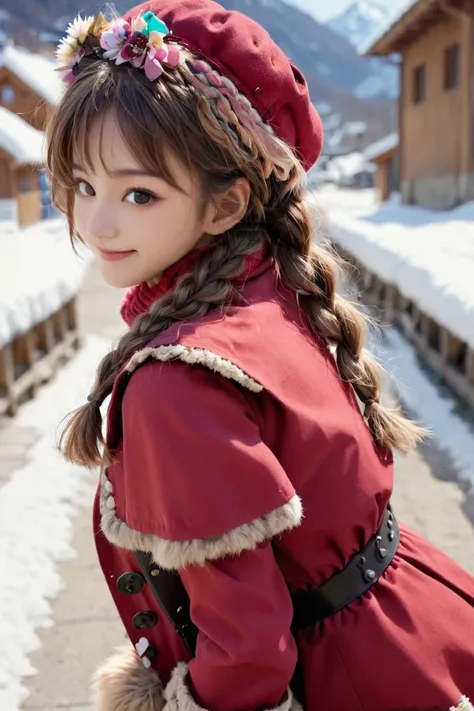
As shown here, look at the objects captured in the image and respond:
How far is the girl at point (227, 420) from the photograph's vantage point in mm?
1023

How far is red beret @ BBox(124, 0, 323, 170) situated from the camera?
1.20 m

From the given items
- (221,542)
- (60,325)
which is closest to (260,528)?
(221,542)

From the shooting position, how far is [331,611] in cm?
119

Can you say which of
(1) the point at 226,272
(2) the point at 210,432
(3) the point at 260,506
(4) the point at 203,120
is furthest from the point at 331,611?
(4) the point at 203,120

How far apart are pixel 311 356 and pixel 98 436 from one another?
0.35 metres

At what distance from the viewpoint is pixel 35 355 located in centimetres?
583

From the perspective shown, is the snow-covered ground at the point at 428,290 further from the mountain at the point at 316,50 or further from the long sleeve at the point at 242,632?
the mountain at the point at 316,50

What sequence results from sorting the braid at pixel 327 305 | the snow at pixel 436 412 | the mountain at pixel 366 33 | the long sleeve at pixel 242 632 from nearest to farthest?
the long sleeve at pixel 242 632 < the braid at pixel 327 305 < the snow at pixel 436 412 < the mountain at pixel 366 33

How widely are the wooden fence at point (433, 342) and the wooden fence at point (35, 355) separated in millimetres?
2320

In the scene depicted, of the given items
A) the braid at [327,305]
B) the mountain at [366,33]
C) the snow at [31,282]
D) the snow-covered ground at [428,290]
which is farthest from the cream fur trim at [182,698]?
the mountain at [366,33]

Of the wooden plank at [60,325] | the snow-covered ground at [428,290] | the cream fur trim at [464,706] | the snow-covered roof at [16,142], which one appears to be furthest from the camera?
the snow-covered roof at [16,142]

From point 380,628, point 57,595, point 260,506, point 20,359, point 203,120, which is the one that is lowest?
point 57,595

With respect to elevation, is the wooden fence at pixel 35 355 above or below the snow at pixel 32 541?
above

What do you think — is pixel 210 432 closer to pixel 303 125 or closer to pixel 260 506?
pixel 260 506
